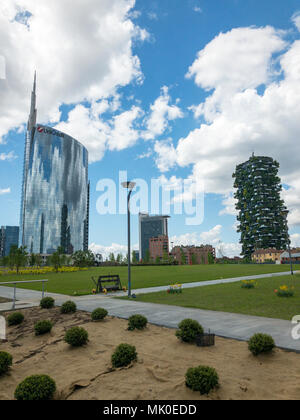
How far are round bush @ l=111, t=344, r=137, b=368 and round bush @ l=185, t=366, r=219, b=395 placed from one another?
5.20ft

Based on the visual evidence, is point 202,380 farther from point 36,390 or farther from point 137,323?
point 137,323

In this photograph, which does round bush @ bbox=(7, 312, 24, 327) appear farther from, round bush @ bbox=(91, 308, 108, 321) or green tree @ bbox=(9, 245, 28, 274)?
green tree @ bbox=(9, 245, 28, 274)

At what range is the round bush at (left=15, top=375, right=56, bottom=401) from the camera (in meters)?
4.43

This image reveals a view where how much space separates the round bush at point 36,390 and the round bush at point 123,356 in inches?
59.3

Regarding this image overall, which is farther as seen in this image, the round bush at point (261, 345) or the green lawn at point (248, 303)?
the green lawn at point (248, 303)

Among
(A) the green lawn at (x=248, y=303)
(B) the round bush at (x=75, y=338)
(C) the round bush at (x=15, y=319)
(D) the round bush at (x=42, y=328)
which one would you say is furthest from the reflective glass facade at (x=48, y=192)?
(B) the round bush at (x=75, y=338)

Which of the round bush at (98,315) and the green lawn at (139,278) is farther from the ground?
the round bush at (98,315)

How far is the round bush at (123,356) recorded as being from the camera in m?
5.78

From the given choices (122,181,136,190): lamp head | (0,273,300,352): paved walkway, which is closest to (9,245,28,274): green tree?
(122,181,136,190): lamp head

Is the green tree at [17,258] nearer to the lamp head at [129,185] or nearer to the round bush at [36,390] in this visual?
the lamp head at [129,185]
